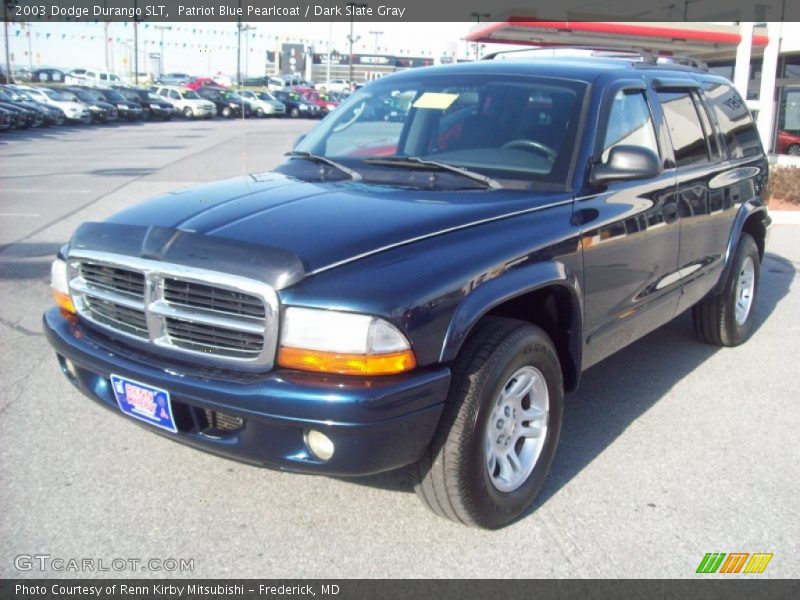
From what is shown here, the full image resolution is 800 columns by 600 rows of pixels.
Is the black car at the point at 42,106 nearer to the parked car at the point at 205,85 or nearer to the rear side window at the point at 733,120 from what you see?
the parked car at the point at 205,85

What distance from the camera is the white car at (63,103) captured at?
113ft

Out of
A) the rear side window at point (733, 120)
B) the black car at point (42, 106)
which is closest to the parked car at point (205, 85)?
the black car at point (42, 106)

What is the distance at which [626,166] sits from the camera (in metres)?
3.70

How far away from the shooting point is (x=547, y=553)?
3156 millimetres

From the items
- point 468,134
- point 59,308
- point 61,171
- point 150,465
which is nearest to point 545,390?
point 468,134

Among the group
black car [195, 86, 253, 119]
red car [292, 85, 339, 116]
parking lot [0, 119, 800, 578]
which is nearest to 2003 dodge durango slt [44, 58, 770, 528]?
parking lot [0, 119, 800, 578]

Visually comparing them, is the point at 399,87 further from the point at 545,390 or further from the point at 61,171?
the point at 61,171

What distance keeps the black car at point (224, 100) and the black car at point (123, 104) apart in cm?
649

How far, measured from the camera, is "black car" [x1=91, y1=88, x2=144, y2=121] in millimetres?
39906

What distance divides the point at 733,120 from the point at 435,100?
2499 mm

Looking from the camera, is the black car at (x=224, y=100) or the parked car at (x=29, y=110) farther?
the black car at (x=224, y=100)

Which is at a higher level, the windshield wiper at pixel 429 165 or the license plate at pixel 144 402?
the windshield wiper at pixel 429 165

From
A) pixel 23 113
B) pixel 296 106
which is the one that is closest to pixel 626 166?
pixel 23 113

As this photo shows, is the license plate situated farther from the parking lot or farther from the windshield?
the windshield
